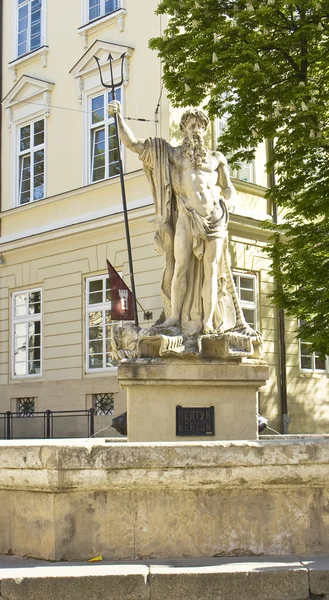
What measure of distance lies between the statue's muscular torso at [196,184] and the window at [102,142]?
41.0 feet

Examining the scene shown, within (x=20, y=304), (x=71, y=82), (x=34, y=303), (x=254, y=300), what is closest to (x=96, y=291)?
(x=34, y=303)

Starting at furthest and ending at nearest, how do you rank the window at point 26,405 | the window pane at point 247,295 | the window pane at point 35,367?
the window pane at point 35,367, the window at point 26,405, the window pane at point 247,295

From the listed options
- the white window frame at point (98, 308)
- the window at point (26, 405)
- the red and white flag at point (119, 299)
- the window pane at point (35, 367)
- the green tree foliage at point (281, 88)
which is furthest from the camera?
the window pane at point (35, 367)

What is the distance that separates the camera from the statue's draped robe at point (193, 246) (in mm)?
7965

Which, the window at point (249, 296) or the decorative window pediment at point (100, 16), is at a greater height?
the decorative window pediment at point (100, 16)

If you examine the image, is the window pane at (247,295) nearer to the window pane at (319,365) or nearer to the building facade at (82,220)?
the building facade at (82,220)

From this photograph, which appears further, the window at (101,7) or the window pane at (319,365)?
the window pane at (319,365)

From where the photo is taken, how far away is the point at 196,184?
809cm

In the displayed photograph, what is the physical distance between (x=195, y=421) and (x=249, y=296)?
1424cm

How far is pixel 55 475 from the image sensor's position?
494 centimetres

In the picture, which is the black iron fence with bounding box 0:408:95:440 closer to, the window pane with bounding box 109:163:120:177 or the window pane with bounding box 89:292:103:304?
the window pane with bounding box 89:292:103:304

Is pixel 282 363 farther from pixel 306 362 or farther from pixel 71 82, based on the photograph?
pixel 71 82

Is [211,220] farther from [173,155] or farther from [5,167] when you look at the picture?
[5,167]

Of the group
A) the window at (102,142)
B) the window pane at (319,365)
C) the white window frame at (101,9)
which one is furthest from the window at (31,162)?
the window pane at (319,365)
